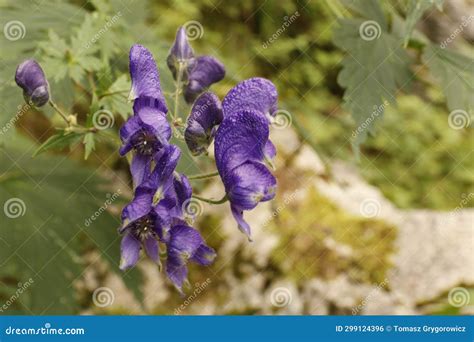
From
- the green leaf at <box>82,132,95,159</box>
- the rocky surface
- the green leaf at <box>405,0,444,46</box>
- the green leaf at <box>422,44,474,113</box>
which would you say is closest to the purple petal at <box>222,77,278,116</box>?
the green leaf at <box>82,132,95,159</box>

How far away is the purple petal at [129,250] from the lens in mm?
1086

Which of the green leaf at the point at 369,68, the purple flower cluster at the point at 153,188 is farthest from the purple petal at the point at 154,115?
the green leaf at the point at 369,68

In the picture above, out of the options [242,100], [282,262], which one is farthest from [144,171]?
[282,262]

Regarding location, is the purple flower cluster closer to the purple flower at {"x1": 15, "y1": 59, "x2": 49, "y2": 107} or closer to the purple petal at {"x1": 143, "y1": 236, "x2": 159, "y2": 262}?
the purple petal at {"x1": 143, "y1": 236, "x2": 159, "y2": 262}

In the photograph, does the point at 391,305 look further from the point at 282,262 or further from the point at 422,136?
the point at 422,136

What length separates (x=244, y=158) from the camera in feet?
3.62

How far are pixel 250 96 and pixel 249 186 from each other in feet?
0.57

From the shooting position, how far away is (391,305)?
93.1 inches

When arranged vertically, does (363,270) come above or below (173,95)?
below

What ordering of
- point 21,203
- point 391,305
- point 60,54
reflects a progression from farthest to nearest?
point 391,305
point 21,203
point 60,54

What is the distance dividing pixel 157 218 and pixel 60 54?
1.74 feet

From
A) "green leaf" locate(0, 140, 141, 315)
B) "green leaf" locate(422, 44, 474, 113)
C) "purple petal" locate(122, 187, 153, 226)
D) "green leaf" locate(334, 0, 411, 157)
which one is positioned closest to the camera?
"purple petal" locate(122, 187, 153, 226)

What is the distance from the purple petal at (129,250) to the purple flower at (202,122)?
16 centimetres

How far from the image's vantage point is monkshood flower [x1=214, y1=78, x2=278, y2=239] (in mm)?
1066
